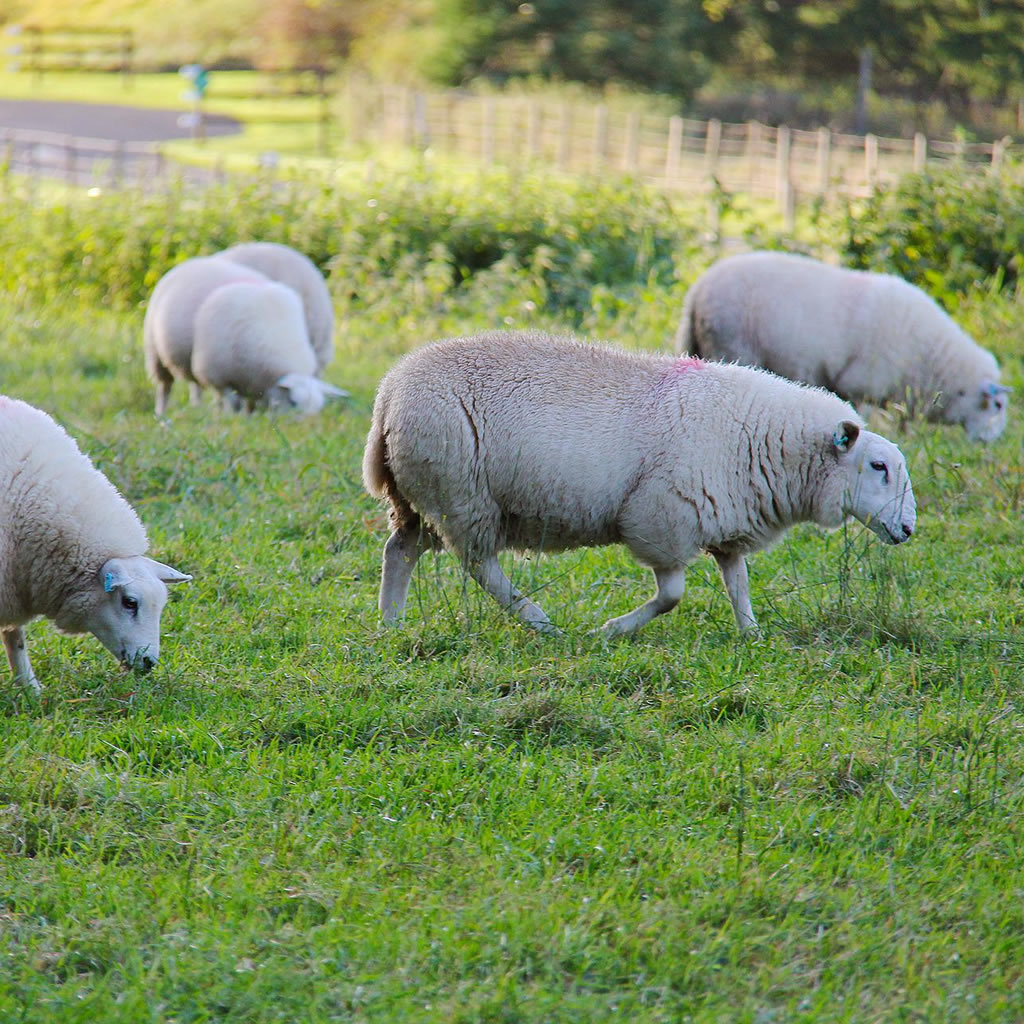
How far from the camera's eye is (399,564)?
456 centimetres

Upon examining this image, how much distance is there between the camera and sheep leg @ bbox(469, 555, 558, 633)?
429 cm

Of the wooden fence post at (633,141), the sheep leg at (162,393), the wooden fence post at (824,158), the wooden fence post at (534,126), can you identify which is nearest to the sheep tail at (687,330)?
the sheep leg at (162,393)

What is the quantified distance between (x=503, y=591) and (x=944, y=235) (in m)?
A: 7.09

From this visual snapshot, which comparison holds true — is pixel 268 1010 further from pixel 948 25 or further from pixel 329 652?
pixel 948 25

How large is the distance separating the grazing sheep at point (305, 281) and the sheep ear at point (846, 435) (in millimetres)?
5070

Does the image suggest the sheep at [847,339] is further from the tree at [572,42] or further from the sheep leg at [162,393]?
the tree at [572,42]

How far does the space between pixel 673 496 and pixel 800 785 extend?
4.03 ft

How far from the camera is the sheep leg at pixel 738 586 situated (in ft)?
14.6

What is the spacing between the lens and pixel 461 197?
465 inches

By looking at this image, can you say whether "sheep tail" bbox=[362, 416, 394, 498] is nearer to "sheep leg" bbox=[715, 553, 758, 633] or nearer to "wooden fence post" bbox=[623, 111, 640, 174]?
"sheep leg" bbox=[715, 553, 758, 633]

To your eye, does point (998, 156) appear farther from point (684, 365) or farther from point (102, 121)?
point (102, 121)

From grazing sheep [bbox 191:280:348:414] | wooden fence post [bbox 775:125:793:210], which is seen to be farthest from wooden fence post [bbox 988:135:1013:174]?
wooden fence post [bbox 775:125:793:210]

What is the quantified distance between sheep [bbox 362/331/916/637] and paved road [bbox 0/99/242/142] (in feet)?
84.4

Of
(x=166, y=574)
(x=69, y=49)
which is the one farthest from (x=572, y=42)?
(x=166, y=574)
